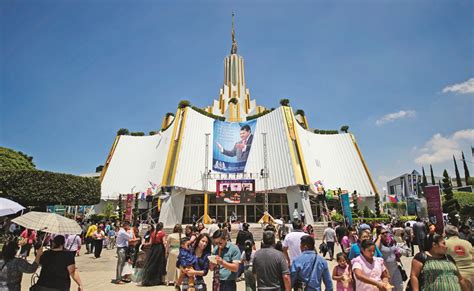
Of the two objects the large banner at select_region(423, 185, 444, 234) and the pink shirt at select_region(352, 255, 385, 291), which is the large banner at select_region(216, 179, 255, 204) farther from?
the pink shirt at select_region(352, 255, 385, 291)

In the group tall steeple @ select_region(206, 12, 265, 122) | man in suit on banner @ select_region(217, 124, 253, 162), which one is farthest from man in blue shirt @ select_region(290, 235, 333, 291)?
tall steeple @ select_region(206, 12, 265, 122)

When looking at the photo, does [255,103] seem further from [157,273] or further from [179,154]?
[157,273]

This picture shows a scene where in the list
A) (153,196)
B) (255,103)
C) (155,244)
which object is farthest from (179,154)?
(155,244)

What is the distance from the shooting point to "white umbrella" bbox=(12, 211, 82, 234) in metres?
4.53

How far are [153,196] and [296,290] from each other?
2549cm

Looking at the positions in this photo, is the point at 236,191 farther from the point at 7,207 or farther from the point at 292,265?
the point at 292,265

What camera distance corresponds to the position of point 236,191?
25.5m

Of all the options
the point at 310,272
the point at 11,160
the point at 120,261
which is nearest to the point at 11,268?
the point at 310,272

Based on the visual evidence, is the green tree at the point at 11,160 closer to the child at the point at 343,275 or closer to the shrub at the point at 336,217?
the child at the point at 343,275

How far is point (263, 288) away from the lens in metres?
3.42

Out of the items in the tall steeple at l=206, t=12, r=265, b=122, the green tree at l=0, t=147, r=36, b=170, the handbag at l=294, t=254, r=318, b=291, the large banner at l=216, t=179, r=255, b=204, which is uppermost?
the tall steeple at l=206, t=12, r=265, b=122

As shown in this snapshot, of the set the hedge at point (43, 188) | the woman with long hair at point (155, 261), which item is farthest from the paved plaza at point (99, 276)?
the hedge at point (43, 188)

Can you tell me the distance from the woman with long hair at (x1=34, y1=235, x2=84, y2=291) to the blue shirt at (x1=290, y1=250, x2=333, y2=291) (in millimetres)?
2806

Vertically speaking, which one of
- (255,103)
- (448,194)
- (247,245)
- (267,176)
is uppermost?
(255,103)
